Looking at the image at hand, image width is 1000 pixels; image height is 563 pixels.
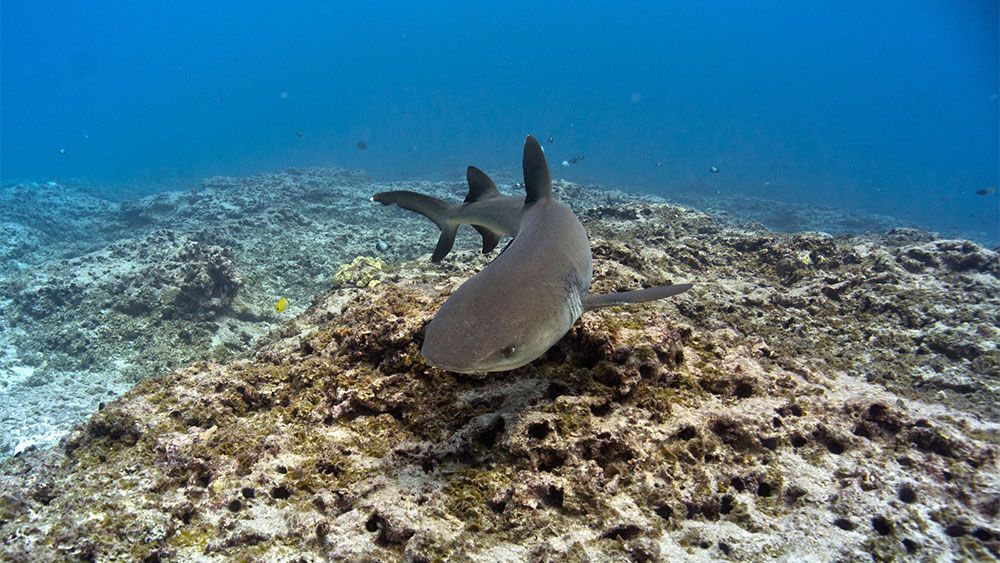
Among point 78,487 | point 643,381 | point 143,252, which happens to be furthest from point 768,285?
point 143,252

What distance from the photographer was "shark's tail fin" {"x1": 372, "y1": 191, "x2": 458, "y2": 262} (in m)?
Result: 4.41

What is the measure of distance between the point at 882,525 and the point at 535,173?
321 cm

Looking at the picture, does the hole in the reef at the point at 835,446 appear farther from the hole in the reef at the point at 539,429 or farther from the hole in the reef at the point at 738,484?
the hole in the reef at the point at 539,429

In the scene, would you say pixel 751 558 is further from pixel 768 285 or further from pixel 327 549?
pixel 768 285

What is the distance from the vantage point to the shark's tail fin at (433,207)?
4413 mm

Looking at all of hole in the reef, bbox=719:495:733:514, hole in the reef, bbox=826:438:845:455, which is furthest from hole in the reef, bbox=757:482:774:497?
hole in the reef, bbox=826:438:845:455

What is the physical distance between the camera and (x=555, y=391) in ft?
8.17

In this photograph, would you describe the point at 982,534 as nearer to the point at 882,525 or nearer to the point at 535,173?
the point at 882,525

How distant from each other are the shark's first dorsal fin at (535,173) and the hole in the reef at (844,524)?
2961mm

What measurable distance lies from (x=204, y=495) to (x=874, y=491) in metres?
3.15

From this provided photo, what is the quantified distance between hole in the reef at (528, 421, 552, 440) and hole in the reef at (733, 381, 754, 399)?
127 centimetres

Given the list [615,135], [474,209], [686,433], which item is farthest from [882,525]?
[615,135]

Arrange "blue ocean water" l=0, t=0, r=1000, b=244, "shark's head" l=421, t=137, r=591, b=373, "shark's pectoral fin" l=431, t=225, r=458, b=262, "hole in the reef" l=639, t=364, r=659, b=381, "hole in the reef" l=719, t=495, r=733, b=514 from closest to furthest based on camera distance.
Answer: "shark's head" l=421, t=137, r=591, b=373 < "hole in the reef" l=719, t=495, r=733, b=514 < "hole in the reef" l=639, t=364, r=659, b=381 < "shark's pectoral fin" l=431, t=225, r=458, b=262 < "blue ocean water" l=0, t=0, r=1000, b=244

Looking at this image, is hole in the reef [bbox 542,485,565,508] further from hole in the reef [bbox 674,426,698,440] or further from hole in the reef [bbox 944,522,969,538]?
hole in the reef [bbox 944,522,969,538]
